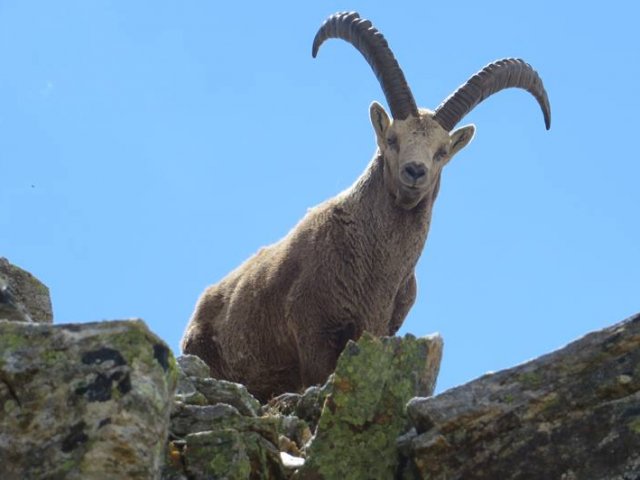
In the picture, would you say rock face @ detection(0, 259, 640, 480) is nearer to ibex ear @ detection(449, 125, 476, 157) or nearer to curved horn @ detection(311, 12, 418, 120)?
curved horn @ detection(311, 12, 418, 120)

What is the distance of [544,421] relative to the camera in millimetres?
7402

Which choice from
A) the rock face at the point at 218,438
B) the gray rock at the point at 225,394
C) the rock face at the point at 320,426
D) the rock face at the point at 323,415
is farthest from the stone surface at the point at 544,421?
the gray rock at the point at 225,394

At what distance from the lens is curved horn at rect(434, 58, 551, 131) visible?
15.4 metres

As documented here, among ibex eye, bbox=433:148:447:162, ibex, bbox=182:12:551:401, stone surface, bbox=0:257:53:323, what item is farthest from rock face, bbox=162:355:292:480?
ibex eye, bbox=433:148:447:162

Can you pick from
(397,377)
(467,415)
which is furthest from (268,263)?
(467,415)

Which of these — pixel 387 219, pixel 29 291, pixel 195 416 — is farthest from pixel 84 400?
pixel 387 219

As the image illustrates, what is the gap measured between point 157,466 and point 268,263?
8.41 metres

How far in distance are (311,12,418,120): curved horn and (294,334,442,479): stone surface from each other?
6.53 m

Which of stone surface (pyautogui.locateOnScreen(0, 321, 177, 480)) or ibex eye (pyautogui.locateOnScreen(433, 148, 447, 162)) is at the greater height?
ibex eye (pyautogui.locateOnScreen(433, 148, 447, 162))

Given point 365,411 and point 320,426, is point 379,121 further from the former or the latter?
point 320,426

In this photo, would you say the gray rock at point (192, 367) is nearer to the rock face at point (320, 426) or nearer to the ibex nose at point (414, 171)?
the rock face at point (320, 426)

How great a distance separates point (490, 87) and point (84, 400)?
1050cm

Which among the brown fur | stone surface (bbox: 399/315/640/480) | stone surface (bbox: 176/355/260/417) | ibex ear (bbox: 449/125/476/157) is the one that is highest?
ibex ear (bbox: 449/125/476/157)

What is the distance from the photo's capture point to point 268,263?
14594 millimetres
